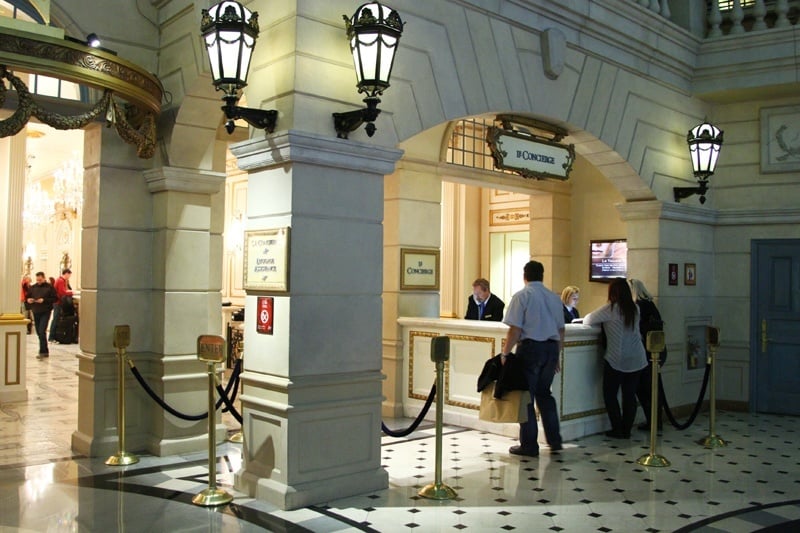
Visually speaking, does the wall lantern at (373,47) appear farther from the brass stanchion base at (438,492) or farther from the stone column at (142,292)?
the brass stanchion base at (438,492)

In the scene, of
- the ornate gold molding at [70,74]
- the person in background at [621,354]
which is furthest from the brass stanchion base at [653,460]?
the ornate gold molding at [70,74]

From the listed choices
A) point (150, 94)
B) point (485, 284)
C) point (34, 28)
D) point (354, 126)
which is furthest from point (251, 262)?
point (485, 284)

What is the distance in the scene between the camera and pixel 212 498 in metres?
4.81

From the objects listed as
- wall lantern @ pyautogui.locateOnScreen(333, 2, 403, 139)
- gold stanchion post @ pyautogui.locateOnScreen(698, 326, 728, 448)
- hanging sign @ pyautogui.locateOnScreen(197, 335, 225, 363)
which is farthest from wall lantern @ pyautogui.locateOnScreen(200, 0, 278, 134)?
gold stanchion post @ pyautogui.locateOnScreen(698, 326, 728, 448)

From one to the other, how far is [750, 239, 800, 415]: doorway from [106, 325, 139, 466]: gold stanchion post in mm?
7075

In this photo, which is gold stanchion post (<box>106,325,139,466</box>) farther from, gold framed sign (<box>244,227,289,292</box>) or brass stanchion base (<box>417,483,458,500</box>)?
brass stanchion base (<box>417,483,458,500</box>)

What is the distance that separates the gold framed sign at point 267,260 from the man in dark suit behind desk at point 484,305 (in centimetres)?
401

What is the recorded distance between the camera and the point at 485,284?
28.2 ft

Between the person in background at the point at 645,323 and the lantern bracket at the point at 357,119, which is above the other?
the lantern bracket at the point at 357,119

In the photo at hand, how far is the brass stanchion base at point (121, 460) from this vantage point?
5.89 metres

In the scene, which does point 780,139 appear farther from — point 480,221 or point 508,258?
point 480,221

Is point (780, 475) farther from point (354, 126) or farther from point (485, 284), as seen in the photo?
point (354, 126)

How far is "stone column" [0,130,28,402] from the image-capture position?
8.88 m

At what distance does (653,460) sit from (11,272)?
768cm
